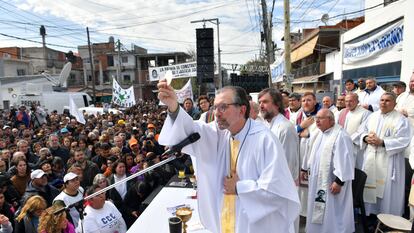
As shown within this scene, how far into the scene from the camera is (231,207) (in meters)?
2.31

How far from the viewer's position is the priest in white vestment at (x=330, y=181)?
417 cm

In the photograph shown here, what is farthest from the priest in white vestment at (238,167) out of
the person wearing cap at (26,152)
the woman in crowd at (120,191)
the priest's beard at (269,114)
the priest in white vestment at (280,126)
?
the person wearing cap at (26,152)

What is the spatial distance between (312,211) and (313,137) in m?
1.07

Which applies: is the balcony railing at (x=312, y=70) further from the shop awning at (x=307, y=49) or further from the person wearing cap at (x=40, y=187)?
the person wearing cap at (x=40, y=187)

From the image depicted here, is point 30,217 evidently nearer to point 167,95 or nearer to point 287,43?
point 167,95

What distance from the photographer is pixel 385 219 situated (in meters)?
3.64

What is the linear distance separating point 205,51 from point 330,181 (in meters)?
7.77

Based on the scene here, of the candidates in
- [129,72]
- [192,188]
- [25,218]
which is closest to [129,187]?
[192,188]

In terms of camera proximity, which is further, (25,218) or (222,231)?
(25,218)

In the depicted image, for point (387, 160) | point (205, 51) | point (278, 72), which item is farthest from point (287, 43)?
point (387, 160)

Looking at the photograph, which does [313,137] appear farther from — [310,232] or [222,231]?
[222,231]

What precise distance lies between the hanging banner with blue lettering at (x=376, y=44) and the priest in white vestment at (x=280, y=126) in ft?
23.7

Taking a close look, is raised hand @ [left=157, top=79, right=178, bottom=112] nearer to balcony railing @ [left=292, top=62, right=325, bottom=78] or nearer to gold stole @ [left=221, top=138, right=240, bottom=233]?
gold stole @ [left=221, top=138, right=240, bottom=233]

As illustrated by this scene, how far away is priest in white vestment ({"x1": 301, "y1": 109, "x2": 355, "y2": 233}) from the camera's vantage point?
13.7 ft
